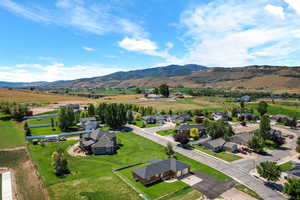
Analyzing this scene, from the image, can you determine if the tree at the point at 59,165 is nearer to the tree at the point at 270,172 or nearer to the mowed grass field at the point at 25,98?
the tree at the point at 270,172

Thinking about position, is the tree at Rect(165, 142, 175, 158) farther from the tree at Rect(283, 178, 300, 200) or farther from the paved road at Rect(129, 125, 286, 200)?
the tree at Rect(283, 178, 300, 200)

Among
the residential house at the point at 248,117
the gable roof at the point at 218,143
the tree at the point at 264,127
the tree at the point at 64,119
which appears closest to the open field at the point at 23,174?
the tree at the point at 64,119

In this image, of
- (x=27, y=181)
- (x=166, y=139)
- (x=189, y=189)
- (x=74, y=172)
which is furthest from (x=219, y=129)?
(x=27, y=181)

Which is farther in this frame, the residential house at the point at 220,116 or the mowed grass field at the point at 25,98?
the mowed grass field at the point at 25,98

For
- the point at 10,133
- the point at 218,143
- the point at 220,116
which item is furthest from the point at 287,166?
the point at 10,133

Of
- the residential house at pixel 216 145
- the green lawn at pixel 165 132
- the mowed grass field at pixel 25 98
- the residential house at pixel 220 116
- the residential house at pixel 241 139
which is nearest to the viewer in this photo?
the residential house at pixel 216 145

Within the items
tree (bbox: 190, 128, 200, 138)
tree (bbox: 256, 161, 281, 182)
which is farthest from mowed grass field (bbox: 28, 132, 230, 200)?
tree (bbox: 190, 128, 200, 138)

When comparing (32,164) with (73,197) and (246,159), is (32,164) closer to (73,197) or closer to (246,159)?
(73,197)
